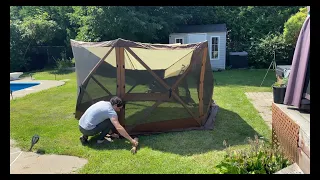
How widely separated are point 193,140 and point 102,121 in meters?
1.61

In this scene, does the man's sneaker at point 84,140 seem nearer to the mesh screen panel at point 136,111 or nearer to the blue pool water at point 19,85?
the mesh screen panel at point 136,111

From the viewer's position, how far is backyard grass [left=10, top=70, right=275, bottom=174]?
397 centimetres

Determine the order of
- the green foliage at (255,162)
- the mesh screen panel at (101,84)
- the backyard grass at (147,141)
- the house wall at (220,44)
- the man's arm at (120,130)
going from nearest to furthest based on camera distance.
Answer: the green foliage at (255,162)
the backyard grass at (147,141)
the man's arm at (120,130)
the mesh screen panel at (101,84)
the house wall at (220,44)

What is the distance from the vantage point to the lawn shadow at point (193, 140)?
4633 mm

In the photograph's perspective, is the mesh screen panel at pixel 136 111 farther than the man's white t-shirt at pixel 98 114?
Yes

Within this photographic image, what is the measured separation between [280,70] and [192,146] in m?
6.56

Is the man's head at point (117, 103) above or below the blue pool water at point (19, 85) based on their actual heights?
above

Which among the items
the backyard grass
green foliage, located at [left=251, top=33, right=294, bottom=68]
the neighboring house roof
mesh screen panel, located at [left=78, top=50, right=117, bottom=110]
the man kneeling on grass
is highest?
the neighboring house roof

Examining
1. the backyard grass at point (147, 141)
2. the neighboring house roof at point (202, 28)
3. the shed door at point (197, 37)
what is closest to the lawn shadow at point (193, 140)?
the backyard grass at point (147, 141)

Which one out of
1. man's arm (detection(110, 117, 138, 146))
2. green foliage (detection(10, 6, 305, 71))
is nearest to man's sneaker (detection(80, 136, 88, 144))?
man's arm (detection(110, 117, 138, 146))

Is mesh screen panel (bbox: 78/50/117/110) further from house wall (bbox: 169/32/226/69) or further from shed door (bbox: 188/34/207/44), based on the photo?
house wall (bbox: 169/32/226/69)

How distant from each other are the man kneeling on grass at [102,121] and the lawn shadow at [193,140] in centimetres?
18

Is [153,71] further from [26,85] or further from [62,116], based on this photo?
[26,85]

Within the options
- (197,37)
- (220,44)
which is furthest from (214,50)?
(197,37)
